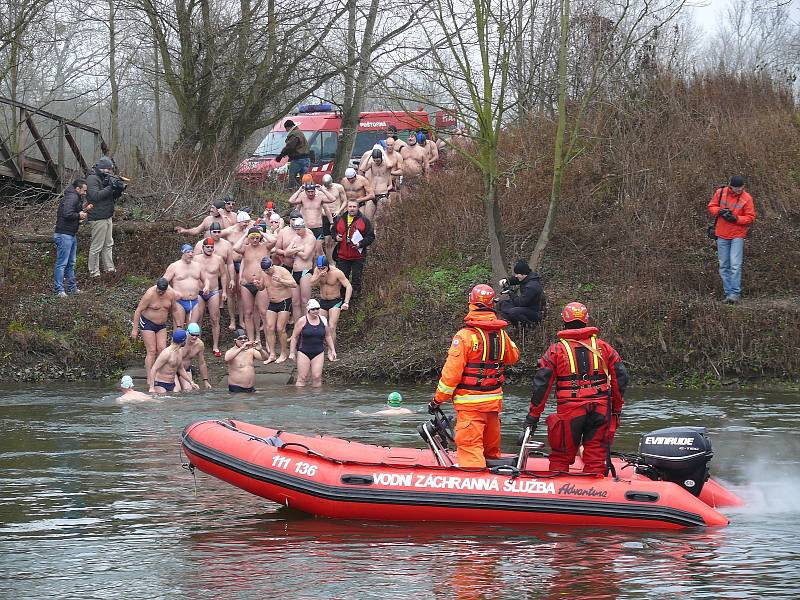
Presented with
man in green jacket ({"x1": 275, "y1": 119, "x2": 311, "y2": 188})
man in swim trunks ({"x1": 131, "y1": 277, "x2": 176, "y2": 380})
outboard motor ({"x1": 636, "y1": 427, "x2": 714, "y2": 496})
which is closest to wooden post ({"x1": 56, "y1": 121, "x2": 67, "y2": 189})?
man in green jacket ({"x1": 275, "y1": 119, "x2": 311, "y2": 188})

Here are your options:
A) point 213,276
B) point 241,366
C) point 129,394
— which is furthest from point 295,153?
point 129,394

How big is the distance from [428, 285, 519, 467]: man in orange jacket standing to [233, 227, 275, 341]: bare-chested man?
995 cm

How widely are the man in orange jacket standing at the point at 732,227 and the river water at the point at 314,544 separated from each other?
5.00 meters

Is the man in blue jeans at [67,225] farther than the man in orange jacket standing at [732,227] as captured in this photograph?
Yes

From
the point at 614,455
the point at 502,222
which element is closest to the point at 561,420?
the point at 614,455

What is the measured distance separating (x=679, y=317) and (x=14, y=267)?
1289cm

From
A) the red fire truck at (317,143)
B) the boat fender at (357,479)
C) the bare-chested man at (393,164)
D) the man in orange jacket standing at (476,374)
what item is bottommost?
the boat fender at (357,479)

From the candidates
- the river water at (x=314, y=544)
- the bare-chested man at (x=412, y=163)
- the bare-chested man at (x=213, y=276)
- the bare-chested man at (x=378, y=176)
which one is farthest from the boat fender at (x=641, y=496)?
the bare-chested man at (x=412, y=163)

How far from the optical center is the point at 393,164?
23047 mm

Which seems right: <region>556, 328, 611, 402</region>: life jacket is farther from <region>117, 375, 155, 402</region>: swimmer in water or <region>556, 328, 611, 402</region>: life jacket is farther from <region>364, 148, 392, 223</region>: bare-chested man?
<region>364, 148, 392, 223</region>: bare-chested man

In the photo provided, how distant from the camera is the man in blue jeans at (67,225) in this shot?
21.5 m

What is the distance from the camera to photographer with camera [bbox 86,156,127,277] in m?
22.1

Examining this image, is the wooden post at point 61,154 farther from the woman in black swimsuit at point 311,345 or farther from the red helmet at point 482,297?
the red helmet at point 482,297

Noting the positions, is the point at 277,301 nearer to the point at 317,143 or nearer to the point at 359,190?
the point at 359,190
